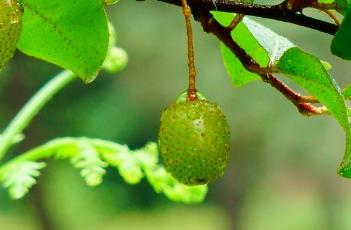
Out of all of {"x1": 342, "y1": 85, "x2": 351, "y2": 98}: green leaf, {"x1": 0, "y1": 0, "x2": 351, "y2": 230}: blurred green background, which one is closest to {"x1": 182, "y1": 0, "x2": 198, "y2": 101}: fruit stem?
{"x1": 342, "y1": 85, "x2": 351, "y2": 98}: green leaf

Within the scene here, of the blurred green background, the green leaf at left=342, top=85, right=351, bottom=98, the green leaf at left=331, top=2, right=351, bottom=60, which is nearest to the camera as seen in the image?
the green leaf at left=331, top=2, right=351, bottom=60

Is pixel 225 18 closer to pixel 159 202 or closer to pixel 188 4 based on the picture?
pixel 188 4

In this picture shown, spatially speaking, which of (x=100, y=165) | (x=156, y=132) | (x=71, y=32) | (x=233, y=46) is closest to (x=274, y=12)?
(x=233, y=46)

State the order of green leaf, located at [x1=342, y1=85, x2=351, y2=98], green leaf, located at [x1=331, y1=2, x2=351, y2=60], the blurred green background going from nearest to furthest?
1. green leaf, located at [x1=331, y1=2, x2=351, y2=60]
2. green leaf, located at [x1=342, y1=85, x2=351, y2=98]
3. the blurred green background

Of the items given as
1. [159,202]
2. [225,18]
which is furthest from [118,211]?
[225,18]

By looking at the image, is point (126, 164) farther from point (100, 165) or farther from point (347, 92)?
point (347, 92)

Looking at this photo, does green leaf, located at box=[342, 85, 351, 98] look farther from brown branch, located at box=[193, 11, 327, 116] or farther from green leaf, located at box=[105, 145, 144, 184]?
green leaf, located at box=[105, 145, 144, 184]
